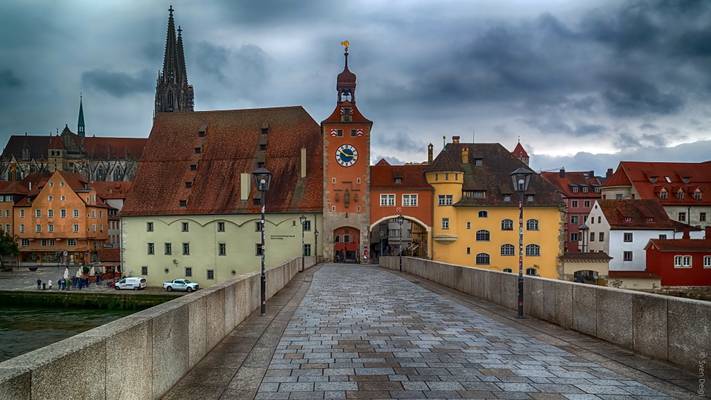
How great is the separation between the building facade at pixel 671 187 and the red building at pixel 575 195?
3.78m

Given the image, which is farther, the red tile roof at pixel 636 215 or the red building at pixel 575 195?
the red building at pixel 575 195

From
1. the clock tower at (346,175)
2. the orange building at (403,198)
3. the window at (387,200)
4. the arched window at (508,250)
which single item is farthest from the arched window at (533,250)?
the clock tower at (346,175)

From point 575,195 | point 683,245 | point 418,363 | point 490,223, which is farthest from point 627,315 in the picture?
point 575,195

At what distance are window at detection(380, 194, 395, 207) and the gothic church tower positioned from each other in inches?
3025

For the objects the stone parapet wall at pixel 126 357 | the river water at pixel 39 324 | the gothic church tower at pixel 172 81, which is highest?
the gothic church tower at pixel 172 81

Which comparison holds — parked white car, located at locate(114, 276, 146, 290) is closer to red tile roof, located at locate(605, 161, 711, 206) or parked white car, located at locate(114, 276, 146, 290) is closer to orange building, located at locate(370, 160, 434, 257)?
orange building, located at locate(370, 160, 434, 257)

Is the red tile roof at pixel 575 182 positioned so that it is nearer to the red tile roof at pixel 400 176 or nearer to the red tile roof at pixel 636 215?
the red tile roof at pixel 636 215

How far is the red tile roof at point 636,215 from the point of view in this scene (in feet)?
213

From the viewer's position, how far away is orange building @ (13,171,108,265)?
287 ft

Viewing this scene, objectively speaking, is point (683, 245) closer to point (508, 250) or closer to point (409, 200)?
point (508, 250)

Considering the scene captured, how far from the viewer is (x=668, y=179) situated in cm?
7938

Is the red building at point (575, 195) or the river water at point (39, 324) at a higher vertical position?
the red building at point (575, 195)

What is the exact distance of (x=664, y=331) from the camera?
28.0 ft

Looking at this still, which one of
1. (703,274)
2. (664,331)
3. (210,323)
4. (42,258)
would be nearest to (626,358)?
(664,331)
